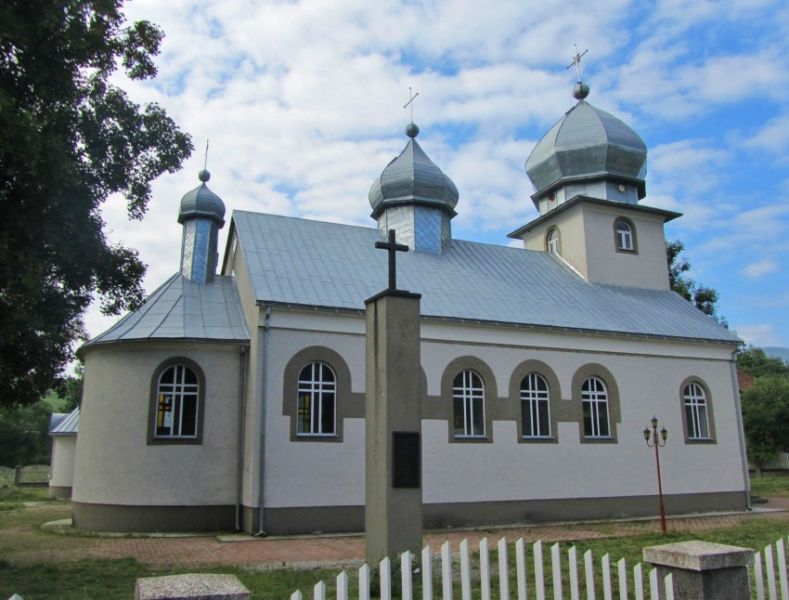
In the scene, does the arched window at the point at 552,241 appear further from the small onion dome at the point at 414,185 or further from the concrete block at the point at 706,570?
the concrete block at the point at 706,570

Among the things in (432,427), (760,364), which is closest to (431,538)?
(432,427)

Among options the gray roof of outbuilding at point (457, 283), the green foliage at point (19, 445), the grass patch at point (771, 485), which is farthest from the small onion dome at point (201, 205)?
the green foliage at point (19, 445)

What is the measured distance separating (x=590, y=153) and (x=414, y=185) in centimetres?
644

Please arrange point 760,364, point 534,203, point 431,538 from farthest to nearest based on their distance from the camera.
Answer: point 760,364 < point 534,203 < point 431,538

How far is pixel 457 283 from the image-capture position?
18453 mm

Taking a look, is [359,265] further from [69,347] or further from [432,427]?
[69,347]

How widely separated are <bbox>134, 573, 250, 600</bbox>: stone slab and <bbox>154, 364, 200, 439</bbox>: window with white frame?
1099 cm

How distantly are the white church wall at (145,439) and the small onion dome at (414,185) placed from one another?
7.58 metres

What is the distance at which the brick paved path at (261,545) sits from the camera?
10.8 m

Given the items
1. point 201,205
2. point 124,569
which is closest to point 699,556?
point 124,569

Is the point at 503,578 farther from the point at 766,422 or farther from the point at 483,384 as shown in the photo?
the point at 766,422

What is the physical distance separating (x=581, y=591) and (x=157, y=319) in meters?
11.0

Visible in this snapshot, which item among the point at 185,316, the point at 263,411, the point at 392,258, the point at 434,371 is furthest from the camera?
the point at 434,371

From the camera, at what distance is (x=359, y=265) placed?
699 inches
